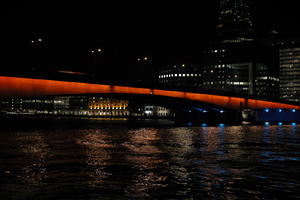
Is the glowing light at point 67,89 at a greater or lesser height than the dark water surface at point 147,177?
greater

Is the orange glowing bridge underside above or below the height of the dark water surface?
above

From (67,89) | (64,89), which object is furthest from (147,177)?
(67,89)

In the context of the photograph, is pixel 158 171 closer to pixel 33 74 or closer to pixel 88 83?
pixel 33 74

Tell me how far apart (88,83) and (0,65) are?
591 inches

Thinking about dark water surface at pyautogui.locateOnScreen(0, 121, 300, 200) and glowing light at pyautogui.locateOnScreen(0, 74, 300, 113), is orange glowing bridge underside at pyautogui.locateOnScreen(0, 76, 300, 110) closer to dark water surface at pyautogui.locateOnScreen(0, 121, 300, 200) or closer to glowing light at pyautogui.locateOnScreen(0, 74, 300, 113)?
glowing light at pyautogui.locateOnScreen(0, 74, 300, 113)

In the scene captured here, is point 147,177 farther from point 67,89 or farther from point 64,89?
point 67,89

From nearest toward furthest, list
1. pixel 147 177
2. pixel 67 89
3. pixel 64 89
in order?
pixel 147 177 → pixel 64 89 → pixel 67 89

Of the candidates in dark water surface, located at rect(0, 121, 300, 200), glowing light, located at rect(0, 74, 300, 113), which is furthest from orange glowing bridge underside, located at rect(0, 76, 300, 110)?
dark water surface, located at rect(0, 121, 300, 200)

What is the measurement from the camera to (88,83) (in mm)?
65250

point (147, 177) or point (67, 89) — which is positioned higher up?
point (67, 89)

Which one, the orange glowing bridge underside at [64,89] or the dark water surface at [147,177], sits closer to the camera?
the dark water surface at [147,177]

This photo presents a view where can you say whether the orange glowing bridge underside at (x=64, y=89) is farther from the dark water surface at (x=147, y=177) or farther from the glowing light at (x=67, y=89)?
the dark water surface at (x=147, y=177)

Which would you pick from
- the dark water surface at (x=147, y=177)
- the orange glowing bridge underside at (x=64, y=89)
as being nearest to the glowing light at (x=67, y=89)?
the orange glowing bridge underside at (x=64, y=89)

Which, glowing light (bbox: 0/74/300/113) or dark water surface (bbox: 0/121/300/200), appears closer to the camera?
dark water surface (bbox: 0/121/300/200)
